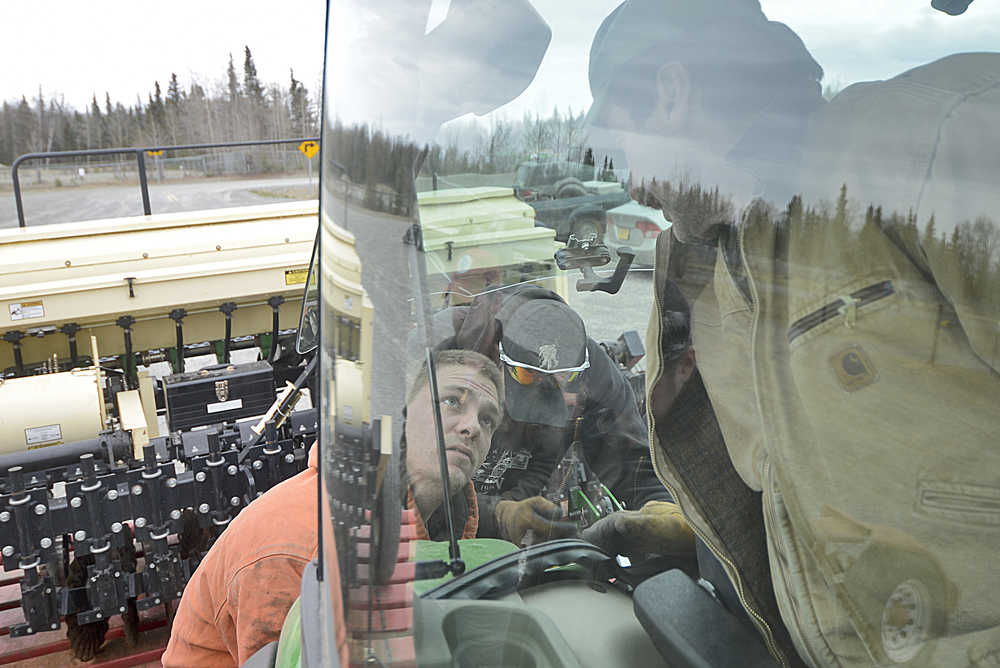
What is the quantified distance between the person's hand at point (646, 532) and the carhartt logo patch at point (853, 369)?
7.6 inches

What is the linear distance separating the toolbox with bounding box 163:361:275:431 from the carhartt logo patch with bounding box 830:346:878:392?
3.89 meters

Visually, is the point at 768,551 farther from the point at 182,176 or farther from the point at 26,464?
the point at 182,176

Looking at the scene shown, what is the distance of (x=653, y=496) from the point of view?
0.64 m

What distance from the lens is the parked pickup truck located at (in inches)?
23.5

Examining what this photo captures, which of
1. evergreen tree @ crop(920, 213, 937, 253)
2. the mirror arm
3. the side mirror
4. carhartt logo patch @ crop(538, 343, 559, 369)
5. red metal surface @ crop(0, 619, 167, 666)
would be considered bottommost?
red metal surface @ crop(0, 619, 167, 666)

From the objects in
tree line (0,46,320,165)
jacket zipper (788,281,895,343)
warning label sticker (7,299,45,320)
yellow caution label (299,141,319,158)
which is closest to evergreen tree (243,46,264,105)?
tree line (0,46,320,165)

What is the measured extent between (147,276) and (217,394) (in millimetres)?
841

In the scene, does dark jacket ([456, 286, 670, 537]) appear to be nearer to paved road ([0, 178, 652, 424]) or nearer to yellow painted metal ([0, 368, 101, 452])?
paved road ([0, 178, 652, 424])

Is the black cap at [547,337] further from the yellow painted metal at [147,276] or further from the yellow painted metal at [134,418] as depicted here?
the yellow painted metal at [147,276]

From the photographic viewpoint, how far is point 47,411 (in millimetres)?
3484

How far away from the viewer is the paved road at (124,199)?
16797 millimetres

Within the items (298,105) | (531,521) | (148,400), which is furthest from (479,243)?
(298,105)

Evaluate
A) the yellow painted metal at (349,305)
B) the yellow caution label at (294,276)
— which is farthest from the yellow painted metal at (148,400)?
the yellow painted metal at (349,305)

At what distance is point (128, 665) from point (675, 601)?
9.96 feet
